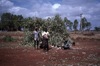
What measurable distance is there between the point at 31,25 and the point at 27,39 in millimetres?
2031

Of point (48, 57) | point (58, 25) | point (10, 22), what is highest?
point (10, 22)

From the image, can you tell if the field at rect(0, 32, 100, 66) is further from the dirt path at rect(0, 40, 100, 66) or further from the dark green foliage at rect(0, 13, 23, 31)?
the dark green foliage at rect(0, 13, 23, 31)

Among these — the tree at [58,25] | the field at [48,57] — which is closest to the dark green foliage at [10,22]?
the tree at [58,25]

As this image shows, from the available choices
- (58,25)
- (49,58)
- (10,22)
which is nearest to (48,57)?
(49,58)

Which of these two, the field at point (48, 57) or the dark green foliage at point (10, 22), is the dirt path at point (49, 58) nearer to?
the field at point (48, 57)

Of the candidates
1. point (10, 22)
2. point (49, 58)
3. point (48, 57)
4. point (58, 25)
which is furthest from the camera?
point (10, 22)

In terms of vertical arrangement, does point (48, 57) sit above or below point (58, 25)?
below

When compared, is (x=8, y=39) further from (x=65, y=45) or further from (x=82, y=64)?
(x=82, y=64)

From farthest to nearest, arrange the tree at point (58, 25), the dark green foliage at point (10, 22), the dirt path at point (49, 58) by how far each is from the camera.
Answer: the dark green foliage at point (10, 22) → the tree at point (58, 25) → the dirt path at point (49, 58)

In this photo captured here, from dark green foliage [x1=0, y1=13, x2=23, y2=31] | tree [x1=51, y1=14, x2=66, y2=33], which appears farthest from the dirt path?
dark green foliage [x1=0, y1=13, x2=23, y2=31]

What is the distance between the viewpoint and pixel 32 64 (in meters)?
12.9

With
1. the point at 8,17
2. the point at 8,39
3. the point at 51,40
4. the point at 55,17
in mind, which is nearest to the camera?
the point at 51,40

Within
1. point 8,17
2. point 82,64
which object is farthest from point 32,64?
point 8,17

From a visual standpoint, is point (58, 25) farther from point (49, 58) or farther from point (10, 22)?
point (10, 22)
